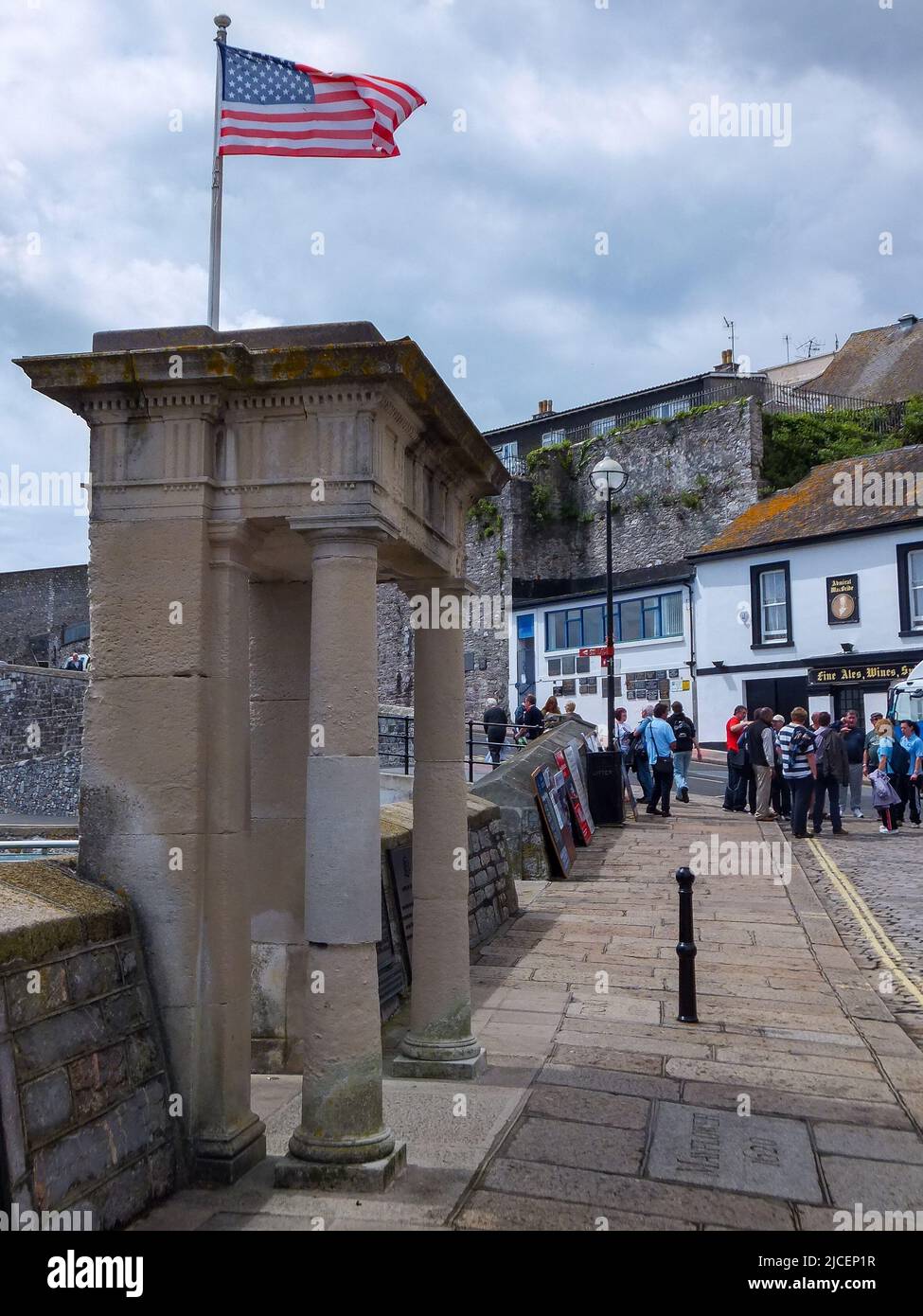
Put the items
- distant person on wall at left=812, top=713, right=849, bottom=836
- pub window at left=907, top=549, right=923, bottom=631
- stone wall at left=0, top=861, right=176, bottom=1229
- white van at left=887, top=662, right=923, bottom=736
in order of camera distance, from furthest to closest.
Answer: pub window at left=907, top=549, right=923, bottom=631, white van at left=887, top=662, right=923, bottom=736, distant person on wall at left=812, top=713, right=849, bottom=836, stone wall at left=0, top=861, right=176, bottom=1229

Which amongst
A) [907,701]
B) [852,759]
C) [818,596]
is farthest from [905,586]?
[852,759]

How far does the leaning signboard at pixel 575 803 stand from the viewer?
14094mm

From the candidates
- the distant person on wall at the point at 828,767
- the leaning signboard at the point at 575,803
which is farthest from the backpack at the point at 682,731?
the leaning signboard at the point at 575,803

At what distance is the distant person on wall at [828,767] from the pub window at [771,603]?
13.4m

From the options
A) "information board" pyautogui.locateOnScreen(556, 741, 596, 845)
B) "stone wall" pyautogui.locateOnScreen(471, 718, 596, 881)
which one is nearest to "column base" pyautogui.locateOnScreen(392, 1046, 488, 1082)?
"stone wall" pyautogui.locateOnScreen(471, 718, 596, 881)

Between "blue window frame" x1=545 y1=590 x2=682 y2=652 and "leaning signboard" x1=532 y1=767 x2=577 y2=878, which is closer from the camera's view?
"leaning signboard" x1=532 y1=767 x2=577 y2=878

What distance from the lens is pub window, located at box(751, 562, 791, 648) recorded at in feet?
92.4

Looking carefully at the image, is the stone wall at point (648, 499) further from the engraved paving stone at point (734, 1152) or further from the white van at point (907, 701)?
the engraved paving stone at point (734, 1152)

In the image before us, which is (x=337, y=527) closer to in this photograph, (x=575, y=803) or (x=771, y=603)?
(x=575, y=803)

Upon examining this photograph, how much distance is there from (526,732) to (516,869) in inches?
287

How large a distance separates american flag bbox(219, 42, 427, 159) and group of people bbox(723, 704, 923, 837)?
34.3 feet

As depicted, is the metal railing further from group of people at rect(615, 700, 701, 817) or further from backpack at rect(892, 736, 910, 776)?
backpack at rect(892, 736, 910, 776)

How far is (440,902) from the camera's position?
5.68m

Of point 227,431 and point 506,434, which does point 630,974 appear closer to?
point 227,431
